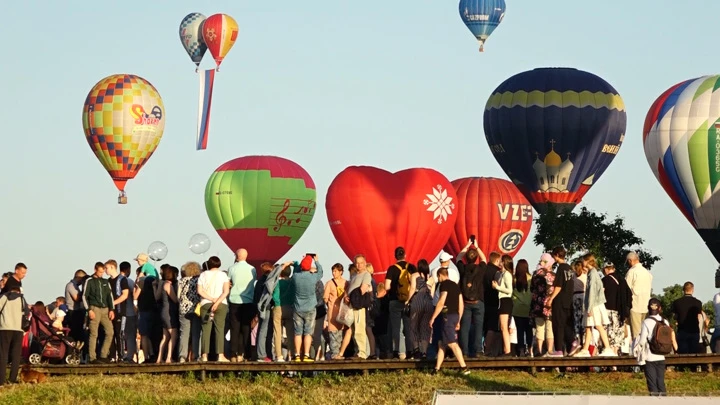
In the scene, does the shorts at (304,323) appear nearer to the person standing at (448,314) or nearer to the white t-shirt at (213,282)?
the white t-shirt at (213,282)

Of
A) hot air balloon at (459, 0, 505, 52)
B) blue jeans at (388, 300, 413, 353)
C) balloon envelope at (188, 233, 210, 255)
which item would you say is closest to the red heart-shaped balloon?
balloon envelope at (188, 233, 210, 255)

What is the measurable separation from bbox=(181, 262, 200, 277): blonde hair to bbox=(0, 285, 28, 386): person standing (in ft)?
8.99

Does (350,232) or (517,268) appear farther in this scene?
(350,232)

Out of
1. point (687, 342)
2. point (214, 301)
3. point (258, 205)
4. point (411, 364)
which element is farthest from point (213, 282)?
point (258, 205)

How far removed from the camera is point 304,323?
28.2 metres

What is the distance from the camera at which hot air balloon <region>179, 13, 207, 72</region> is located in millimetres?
76188

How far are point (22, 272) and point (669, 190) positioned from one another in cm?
3697

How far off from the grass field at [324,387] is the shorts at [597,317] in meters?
0.83

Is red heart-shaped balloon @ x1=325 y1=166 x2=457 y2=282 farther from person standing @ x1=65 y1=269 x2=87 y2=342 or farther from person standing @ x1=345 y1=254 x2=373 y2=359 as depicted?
person standing @ x1=345 y1=254 x2=373 y2=359

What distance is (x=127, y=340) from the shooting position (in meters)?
29.8

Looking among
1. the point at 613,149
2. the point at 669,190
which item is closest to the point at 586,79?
the point at 613,149

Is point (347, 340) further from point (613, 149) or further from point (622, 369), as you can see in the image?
point (613, 149)

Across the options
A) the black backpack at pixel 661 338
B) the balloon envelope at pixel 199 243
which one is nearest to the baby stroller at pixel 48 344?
the black backpack at pixel 661 338

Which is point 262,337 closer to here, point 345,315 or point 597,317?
point 345,315
